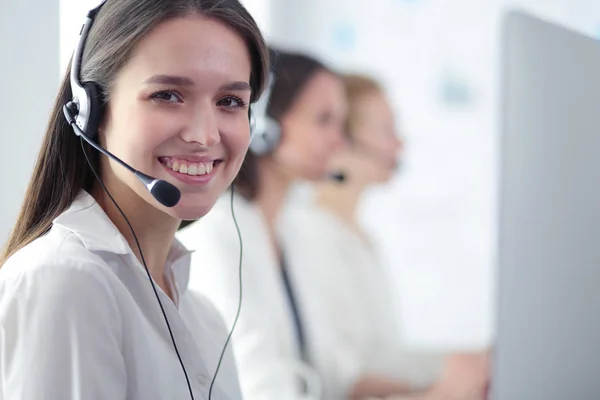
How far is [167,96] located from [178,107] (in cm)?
2

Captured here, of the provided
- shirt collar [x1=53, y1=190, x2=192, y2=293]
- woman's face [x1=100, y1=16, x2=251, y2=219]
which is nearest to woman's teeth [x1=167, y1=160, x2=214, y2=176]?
woman's face [x1=100, y1=16, x2=251, y2=219]

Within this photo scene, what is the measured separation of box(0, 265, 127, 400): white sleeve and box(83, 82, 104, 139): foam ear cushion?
185 mm

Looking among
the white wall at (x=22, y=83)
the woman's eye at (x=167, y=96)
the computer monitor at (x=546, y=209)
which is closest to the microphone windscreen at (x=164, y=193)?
the woman's eye at (x=167, y=96)

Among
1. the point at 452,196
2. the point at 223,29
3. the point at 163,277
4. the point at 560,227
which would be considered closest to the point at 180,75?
the point at 223,29

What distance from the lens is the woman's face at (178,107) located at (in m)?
0.88

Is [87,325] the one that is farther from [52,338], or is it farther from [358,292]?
[358,292]

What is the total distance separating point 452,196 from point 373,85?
0.68m

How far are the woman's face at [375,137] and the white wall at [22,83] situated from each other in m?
1.33

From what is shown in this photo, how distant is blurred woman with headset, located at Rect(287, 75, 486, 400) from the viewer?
6.57 ft

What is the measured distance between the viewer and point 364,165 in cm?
287

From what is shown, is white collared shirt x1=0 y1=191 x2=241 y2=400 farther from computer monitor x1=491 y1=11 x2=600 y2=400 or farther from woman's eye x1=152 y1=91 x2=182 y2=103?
computer monitor x1=491 y1=11 x2=600 y2=400

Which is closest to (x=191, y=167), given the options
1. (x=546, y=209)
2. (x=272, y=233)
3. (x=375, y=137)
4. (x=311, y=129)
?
(x=546, y=209)

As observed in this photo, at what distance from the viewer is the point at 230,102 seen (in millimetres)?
957

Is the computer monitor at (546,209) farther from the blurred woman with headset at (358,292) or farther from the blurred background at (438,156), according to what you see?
the blurred background at (438,156)
